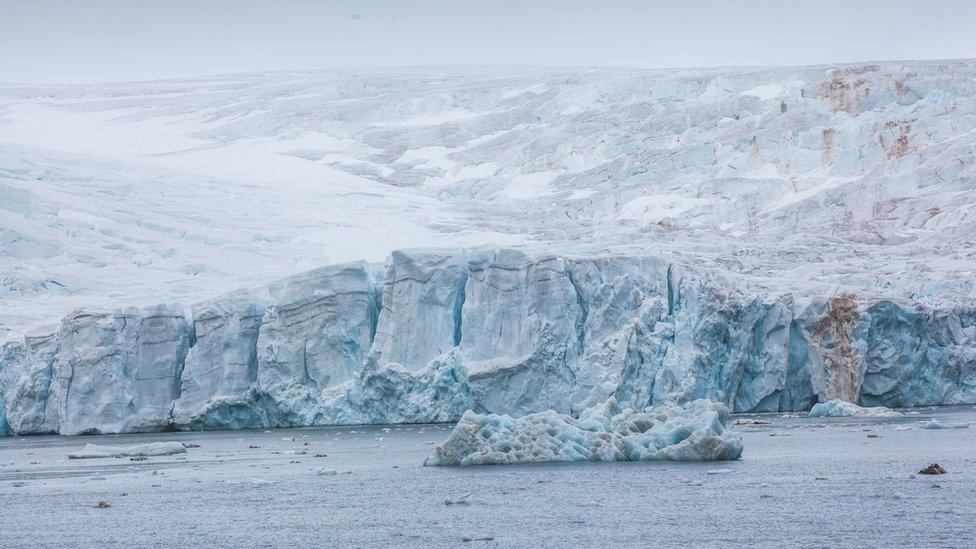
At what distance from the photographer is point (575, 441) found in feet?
50.2

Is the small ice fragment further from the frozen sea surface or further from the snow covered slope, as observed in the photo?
the snow covered slope

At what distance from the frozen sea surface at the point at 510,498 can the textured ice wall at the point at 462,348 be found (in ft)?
14.1

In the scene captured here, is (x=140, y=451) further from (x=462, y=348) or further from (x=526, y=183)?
(x=526, y=183)

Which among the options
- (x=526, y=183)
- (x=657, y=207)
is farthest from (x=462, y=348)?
(x=526, y=183)

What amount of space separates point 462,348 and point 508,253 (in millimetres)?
2058

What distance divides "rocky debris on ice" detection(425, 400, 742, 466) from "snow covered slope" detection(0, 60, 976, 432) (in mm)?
6785

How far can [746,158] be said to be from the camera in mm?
45094

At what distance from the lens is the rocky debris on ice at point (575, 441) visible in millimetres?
14969

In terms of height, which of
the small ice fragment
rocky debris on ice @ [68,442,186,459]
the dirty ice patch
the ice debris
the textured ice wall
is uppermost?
the dirty ice patch

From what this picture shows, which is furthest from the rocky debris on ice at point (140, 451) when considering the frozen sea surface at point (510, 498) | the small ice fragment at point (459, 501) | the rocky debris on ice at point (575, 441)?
the small ice fragment at point (459, 501)

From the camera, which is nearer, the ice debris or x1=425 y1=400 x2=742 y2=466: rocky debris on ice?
the ice debris

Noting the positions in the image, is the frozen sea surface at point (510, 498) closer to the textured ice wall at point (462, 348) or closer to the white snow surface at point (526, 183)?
the textured ice wall at point (462, 348)

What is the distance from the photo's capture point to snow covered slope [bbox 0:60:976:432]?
2311cm

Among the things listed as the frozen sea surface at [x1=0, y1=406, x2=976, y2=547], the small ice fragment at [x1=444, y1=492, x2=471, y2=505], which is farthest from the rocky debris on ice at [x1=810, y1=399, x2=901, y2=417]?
the small ice fragment at [x1=444, y1=492, x2=471, y2=505]
